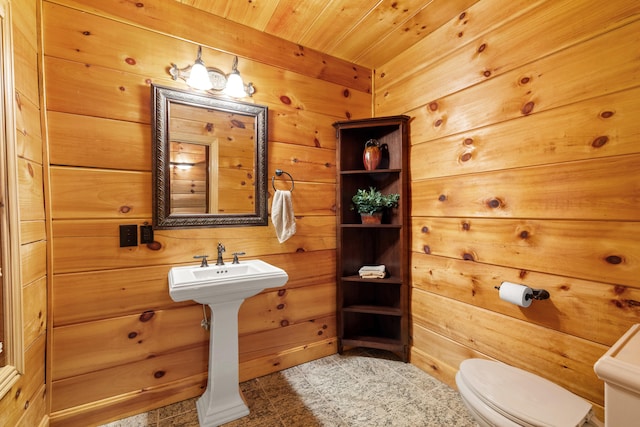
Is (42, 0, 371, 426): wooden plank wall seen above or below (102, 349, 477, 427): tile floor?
above

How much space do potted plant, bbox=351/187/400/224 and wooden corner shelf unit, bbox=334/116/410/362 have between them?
0.19ft

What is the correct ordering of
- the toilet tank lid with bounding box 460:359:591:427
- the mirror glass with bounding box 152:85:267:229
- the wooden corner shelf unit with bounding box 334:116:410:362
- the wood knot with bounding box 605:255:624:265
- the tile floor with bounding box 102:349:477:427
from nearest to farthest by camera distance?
the toilet tank lid with bounding box 460:359:591:427
the wood knot with bounding box 605:255:624:265
the tile floor with bounding box 102:349:477:427
the mirror glass with bounding box 152:85:267:229
the wooden corner shelf unit with bounding box 334:116:410:362

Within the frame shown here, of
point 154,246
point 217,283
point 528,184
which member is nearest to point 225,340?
point 217,283

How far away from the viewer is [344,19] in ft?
5.78

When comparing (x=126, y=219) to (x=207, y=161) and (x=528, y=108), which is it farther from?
(x=528, y=108)

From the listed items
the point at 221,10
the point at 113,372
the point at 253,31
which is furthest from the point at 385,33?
the point at 113,372

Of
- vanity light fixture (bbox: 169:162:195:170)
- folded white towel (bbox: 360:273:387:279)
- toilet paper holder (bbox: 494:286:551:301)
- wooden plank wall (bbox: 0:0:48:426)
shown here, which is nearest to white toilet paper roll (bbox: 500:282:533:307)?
toilet paper holder (bbox: 494:286:551:301)

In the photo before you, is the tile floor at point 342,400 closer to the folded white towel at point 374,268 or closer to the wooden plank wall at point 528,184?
the wooden plank wall at point 528,184

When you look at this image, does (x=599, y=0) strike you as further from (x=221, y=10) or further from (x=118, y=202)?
(x=118, y=202)

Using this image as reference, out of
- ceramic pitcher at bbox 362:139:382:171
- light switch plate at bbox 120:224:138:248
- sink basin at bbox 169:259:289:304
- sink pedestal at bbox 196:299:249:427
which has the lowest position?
sink pedestal at bbox 196:299:249:427

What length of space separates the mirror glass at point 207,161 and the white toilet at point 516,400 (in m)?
1.43

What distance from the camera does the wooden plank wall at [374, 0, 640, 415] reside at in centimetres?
114

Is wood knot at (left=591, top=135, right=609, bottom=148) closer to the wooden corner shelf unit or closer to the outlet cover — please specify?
the wooden corner shelf unit

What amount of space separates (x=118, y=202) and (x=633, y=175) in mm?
2367
